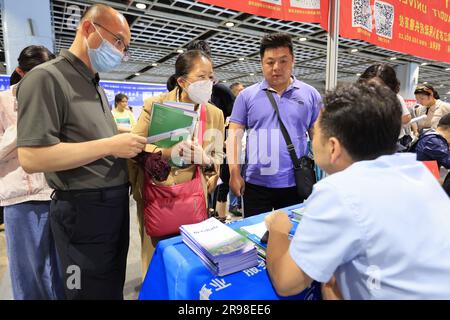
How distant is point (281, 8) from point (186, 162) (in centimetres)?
129

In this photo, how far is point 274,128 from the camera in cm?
187

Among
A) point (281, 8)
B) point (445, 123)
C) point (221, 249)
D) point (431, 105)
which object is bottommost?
point (221, 249)

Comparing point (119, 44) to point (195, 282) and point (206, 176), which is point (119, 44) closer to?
point (206, 176)

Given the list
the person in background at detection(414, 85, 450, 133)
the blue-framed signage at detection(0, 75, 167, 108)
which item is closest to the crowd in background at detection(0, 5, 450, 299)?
the person in background at detection(414, 85, 450, 133)

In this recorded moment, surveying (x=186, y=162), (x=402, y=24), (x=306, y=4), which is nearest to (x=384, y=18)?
(x=402, y=24)

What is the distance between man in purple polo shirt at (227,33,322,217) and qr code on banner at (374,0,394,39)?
1.17 meters

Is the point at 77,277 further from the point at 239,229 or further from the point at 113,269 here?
Result: the point at 239,229

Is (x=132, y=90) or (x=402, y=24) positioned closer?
(x=402, y=24)

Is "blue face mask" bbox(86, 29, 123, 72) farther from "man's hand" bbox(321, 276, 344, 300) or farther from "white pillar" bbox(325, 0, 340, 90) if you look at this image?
"white pillar" bbox(325, 0, 340, 90)

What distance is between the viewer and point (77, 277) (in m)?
1.11

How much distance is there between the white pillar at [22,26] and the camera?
289 centimetres

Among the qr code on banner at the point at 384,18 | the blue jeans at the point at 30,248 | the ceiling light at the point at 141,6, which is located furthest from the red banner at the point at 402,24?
the ceiling light at the point at 141,6

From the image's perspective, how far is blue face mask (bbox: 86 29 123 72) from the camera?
116 centimetres
